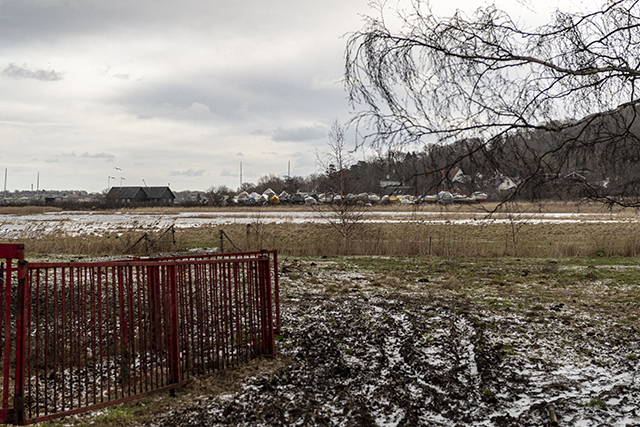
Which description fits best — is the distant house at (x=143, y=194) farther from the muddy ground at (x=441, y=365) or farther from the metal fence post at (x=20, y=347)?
the metal fence post at (x=20, y=347)

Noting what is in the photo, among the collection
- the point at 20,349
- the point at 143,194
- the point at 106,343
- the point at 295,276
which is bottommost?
the point at 295,276

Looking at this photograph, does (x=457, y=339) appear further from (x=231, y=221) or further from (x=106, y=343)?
(x=231, y=221)

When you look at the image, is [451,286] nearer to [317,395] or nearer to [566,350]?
[566,350]

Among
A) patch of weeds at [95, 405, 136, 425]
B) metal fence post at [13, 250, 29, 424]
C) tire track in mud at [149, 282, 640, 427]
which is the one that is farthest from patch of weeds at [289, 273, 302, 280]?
metal fence post at [13, 250, 29, 424]

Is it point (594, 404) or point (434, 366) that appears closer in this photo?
point (594, 404)

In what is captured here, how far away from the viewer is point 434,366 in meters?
5.30

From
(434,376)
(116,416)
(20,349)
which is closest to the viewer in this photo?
(20,349)

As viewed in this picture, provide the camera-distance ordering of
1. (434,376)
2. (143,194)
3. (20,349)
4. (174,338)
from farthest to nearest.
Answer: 1. (143,194)
2. (434,376)
3. (174,338)
4. (20,349)

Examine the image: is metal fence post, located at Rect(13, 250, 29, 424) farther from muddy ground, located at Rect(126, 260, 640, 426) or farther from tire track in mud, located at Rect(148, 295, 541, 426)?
tire track in mud, located at Rect(148, 295, 541, 426)

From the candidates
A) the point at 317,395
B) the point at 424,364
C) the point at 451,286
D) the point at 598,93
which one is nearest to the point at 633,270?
the point at 451,286

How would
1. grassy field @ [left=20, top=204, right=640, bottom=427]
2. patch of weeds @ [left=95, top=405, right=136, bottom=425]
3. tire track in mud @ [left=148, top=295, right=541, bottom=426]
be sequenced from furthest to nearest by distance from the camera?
grassy field @ [left=20, top=204, right=640, bottom=427] < tire track in mud @ [left=148, top=295, right=541, bottom=426] < patch of weeds @ [left=95, top=405, right=136, bottom=425]

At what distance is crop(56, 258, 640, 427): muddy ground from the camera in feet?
13.8

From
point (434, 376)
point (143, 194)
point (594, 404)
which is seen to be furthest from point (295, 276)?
point (143, 194)

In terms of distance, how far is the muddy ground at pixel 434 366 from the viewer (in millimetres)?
4215
